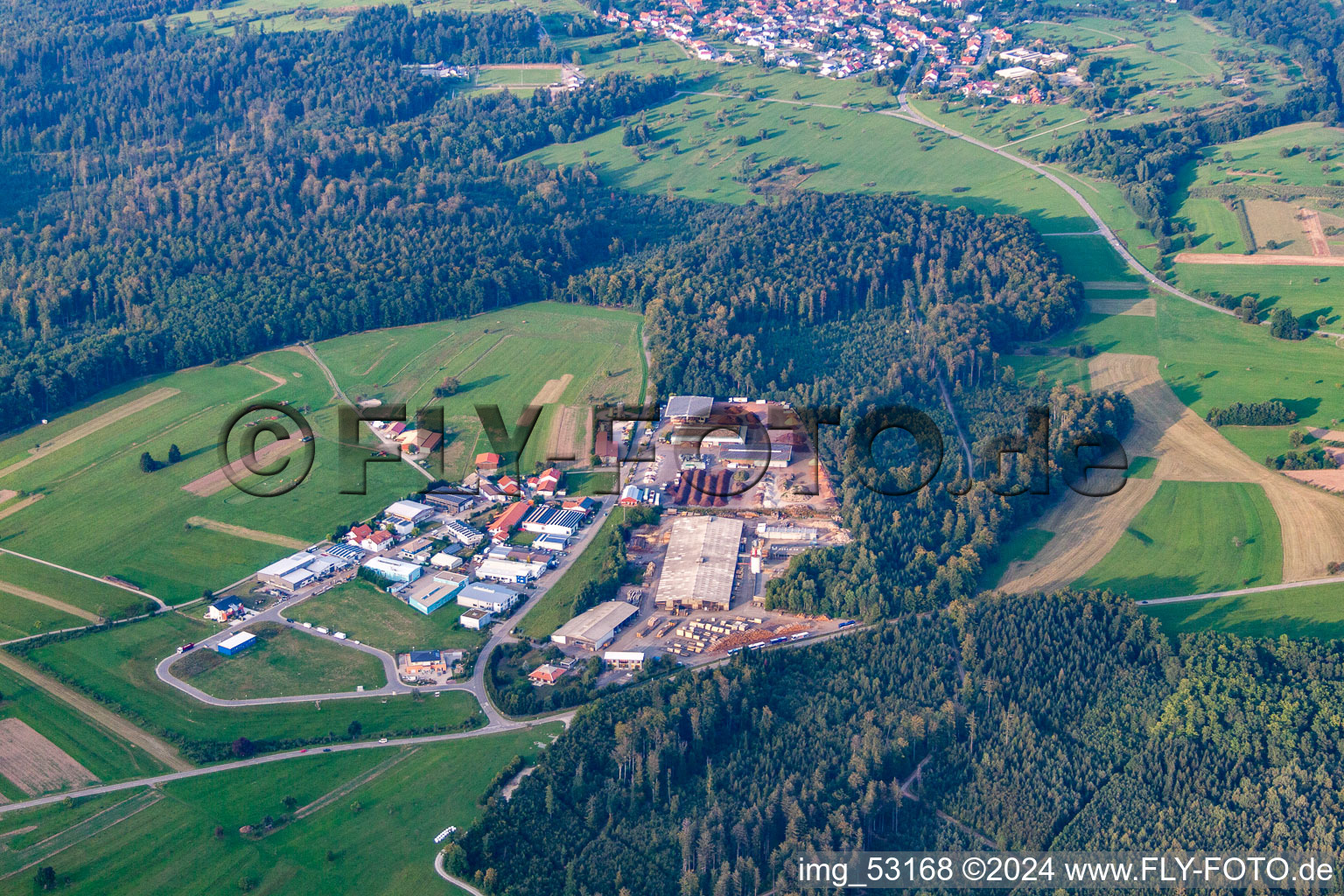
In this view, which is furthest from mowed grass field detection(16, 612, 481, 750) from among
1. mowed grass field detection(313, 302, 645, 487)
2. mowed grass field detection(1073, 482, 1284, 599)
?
mowed grass field detection(1073, 482, 1284, 599)

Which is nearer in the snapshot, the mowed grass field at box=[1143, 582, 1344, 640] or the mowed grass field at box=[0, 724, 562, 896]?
the mowed grass field at box=[0, 724, 562, 896]

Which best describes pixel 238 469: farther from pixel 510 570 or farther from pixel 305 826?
pixel 305 826

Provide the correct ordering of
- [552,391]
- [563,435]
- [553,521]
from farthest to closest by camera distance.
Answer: [552,391] < [563,435] < [553,521]

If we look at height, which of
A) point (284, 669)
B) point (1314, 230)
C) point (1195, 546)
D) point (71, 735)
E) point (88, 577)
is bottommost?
point (71, 735)

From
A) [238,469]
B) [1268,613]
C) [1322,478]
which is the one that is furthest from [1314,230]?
[238,469]

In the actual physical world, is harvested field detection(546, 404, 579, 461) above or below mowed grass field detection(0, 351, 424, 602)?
above

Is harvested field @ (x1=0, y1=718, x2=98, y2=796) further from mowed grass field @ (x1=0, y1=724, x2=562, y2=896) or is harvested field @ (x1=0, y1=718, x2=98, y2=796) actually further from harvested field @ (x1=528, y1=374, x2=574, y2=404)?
harvested field @ (x1=528, y1=374, x2=574, y2=404)

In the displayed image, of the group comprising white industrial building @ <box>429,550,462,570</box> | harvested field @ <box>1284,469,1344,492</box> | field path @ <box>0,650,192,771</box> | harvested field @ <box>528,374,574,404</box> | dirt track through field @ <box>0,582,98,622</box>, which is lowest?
field path @ <box>0,650,192,771</box>
